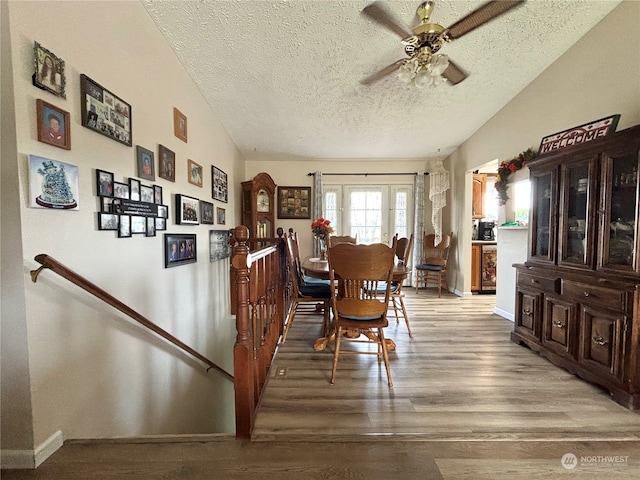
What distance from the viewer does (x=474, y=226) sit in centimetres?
482

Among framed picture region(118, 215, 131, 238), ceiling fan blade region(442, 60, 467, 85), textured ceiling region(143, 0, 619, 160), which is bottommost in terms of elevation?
framed picture region(118, 215, 131, 238)

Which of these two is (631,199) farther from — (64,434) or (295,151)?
(295,151)

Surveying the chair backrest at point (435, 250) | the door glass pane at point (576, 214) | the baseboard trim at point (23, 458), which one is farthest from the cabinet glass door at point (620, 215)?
the baseboard trim at point (23, 458)

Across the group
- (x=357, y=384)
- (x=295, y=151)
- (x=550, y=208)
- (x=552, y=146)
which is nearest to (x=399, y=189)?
(x=295, y=151)

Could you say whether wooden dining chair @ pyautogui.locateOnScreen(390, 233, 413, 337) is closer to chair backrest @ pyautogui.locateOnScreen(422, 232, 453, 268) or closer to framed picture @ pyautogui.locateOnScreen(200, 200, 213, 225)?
chair backrest @ pyautogui.locateOnScreen(422, 232, 453, 268)

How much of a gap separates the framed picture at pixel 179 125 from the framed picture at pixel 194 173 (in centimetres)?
26

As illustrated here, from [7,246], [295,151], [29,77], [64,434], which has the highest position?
[295,151]

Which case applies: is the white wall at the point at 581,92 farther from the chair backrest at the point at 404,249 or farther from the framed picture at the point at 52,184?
the framed picture at the point at 52,184

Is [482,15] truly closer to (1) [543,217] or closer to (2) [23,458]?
(1) [543,217]

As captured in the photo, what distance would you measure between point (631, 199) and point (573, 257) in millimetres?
551

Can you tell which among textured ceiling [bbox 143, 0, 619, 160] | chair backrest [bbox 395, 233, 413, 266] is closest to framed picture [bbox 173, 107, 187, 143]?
textured ceiling [bbox 143, 0, 619, 160]

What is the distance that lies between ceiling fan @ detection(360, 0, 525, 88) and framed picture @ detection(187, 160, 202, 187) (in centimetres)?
209

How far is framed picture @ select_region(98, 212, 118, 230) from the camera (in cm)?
152

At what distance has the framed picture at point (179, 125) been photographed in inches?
94.9
